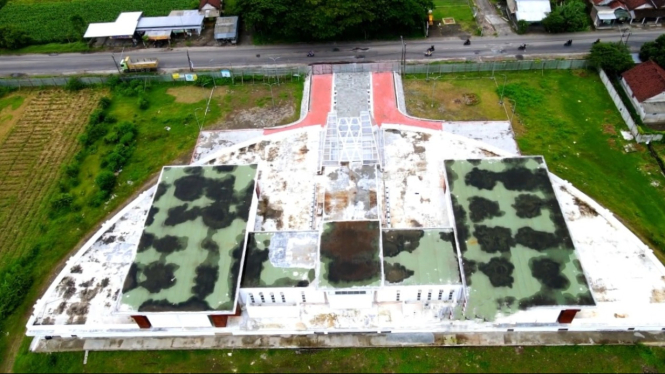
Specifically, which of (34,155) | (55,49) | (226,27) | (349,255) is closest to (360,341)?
(349,255)

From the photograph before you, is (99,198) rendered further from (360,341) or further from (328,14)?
(328,14)

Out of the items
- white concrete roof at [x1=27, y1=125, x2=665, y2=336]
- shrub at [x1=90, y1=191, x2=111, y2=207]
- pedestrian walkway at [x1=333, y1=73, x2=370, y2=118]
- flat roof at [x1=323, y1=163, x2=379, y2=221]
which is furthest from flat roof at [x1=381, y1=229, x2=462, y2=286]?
shrub at [x1=90, y1=191, x2=111, y2=207]

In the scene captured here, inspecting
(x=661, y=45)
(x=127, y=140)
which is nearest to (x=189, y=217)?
(x=127, y=140)

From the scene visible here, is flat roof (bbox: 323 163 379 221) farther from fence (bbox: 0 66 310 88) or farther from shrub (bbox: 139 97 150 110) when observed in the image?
shrub (bbox: 139 97 150 110)

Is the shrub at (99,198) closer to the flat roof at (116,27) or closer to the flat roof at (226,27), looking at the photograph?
the flat roof at (226,27)

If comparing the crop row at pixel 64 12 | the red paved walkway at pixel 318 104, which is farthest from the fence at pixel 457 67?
the crop row at pixel 64 12

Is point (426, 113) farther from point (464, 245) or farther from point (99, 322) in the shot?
point (99, 322)
